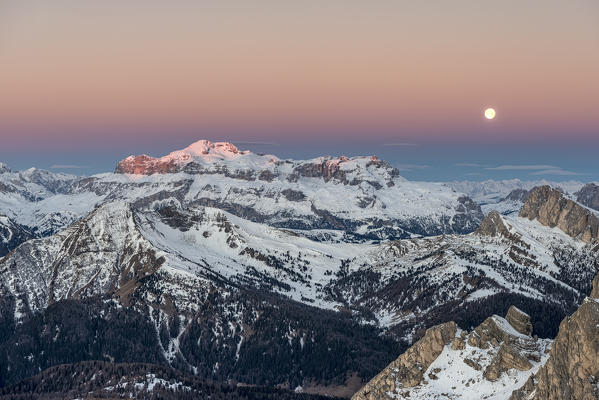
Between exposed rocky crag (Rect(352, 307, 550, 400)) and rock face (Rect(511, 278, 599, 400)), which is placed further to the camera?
exposed rocky crag (Rect(352, 307, 550, 400))

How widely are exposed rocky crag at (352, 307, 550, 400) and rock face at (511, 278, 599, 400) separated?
84.7 ft

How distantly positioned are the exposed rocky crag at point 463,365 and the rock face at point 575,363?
25.8 metres

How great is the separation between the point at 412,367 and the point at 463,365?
14.3 metres

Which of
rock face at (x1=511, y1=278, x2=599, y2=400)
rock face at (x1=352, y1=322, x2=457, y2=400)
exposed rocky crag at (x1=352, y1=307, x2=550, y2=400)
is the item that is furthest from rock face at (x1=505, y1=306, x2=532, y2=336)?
rock face at (x1=511, y1=278, x2=599, y2=400)

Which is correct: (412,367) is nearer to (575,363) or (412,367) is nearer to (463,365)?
(463,365)

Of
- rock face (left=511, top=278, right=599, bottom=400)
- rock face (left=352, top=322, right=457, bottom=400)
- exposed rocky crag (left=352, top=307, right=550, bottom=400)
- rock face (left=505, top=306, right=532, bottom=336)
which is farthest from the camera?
rock face (left=505, top=306, right=532, bottom=336)

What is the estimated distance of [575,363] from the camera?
11956cm

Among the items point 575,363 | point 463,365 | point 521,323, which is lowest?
point 463,365

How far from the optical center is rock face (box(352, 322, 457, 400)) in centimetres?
16888

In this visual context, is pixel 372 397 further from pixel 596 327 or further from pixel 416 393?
pixel 596 327

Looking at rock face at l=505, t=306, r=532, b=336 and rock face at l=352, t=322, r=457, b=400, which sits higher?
rock face at l=505, t=306, r=532, b=336

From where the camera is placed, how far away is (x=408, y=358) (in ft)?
573

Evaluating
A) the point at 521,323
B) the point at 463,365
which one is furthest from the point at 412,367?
the point at 521,323

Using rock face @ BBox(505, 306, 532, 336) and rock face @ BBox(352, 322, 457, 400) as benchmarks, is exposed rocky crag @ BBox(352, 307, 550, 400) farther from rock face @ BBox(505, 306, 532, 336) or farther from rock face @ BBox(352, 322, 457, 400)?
rock face @ BBox(505, 306, 532, 336)
